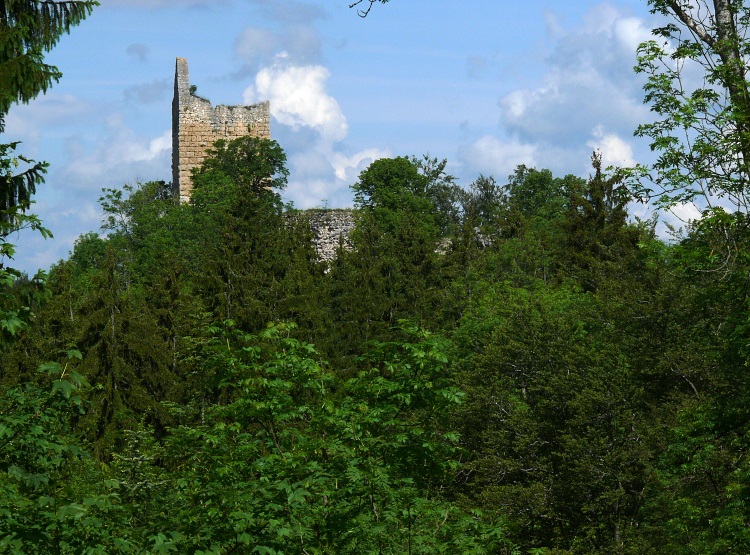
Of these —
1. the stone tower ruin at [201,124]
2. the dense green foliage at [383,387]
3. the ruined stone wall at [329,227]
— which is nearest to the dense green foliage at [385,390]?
the dense green foliage at [383,387]

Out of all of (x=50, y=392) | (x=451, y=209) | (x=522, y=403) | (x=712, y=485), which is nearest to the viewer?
(x=50, y=392)

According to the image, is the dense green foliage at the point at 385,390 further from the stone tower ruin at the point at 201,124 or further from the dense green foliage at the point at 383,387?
the stone tower ruin at the point at 201,124

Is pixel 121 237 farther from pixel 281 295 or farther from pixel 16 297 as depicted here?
pixel 16 297

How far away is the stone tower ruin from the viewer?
59.6 m

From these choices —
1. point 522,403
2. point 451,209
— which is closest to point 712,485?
point 522,403

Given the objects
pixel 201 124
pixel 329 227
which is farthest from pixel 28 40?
pixel 201 124

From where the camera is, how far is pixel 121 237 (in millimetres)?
52312

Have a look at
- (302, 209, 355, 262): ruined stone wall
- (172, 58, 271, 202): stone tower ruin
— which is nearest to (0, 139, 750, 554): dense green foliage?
(302, 209, 355, 262): ruined stone wall

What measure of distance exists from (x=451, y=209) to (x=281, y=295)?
3553 centimetres

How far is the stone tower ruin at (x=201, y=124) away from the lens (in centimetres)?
5959

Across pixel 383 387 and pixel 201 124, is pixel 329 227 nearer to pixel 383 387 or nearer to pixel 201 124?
pixel 201 124

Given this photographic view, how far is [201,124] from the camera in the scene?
6016cm

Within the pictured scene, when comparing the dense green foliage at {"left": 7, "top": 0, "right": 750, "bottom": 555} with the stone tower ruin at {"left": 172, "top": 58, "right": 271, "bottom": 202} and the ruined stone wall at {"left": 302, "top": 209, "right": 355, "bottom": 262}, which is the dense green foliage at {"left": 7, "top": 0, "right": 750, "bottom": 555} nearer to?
the ruined stone wall at {"left": 302, "top": 209, "right": 355, "bottom": 262}

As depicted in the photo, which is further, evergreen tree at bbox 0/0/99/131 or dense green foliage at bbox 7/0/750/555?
evergreen tree at bbox 0/0/99/131
